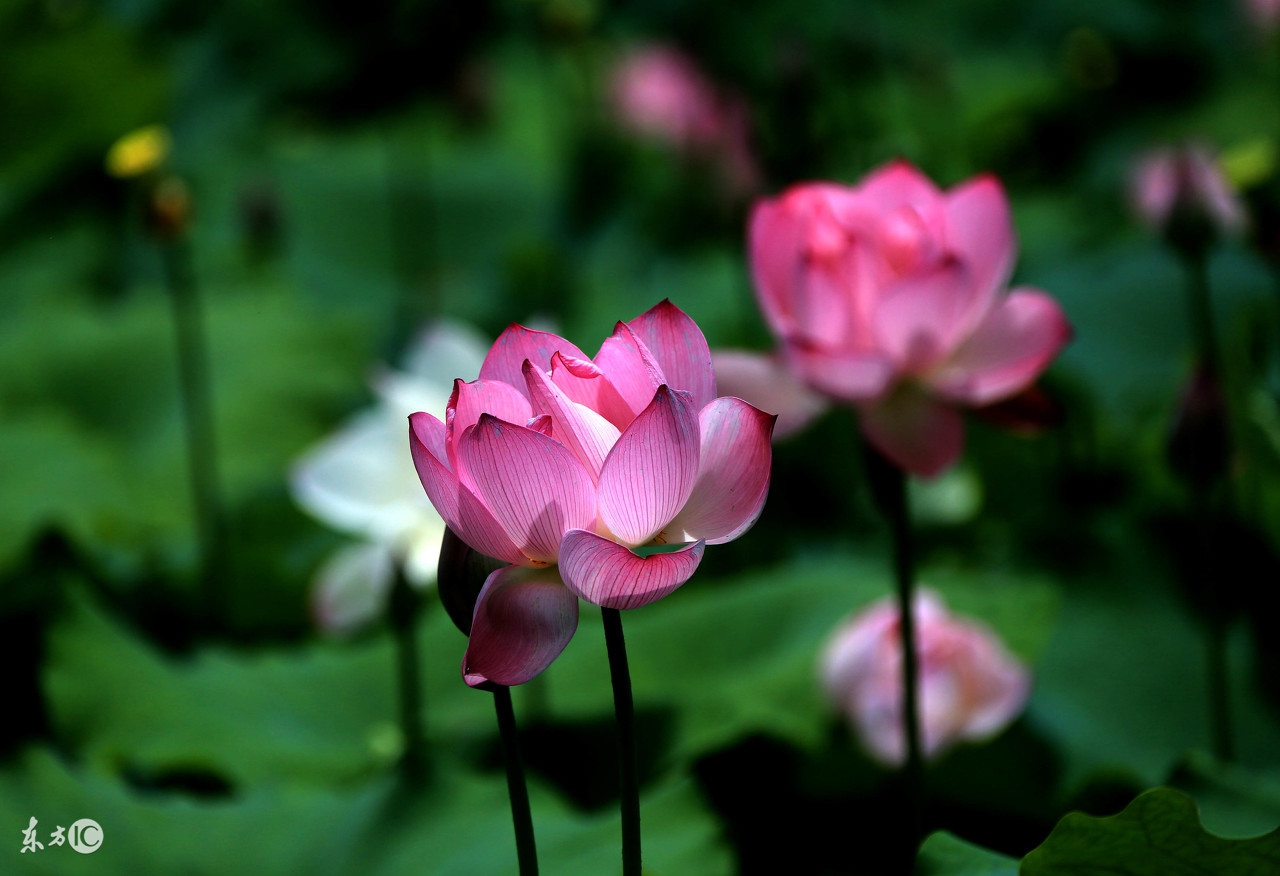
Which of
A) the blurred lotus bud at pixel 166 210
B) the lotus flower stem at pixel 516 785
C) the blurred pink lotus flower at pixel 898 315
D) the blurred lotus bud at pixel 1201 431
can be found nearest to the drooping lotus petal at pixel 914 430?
the blurred pink lotus flower at pixel 898 315

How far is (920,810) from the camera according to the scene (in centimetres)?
57

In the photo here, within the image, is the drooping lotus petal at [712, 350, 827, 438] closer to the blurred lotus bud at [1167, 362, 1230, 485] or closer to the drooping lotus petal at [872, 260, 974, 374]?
the drooping lotus petal at [872, 260, 974, 374]

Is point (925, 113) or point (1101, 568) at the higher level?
point (925, 113)

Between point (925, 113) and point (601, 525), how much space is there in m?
2.31

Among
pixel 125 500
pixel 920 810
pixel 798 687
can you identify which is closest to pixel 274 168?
pixel 125 500

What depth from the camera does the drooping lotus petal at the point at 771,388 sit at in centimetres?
60

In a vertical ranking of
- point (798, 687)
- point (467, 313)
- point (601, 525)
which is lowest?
point (798, 687)

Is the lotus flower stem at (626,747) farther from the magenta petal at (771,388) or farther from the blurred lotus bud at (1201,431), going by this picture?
the blurred lotus bud at (1201,431)

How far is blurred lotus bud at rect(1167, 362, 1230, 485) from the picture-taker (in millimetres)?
688

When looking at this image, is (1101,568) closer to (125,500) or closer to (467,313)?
(125,500)

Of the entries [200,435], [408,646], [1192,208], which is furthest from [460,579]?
[200,435]

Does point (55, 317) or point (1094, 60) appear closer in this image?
point (55, 317)

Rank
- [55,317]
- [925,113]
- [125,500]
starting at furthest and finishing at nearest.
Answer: [925,113], [55,317], [125,500]

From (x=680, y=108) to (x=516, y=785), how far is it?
7.23 feet
